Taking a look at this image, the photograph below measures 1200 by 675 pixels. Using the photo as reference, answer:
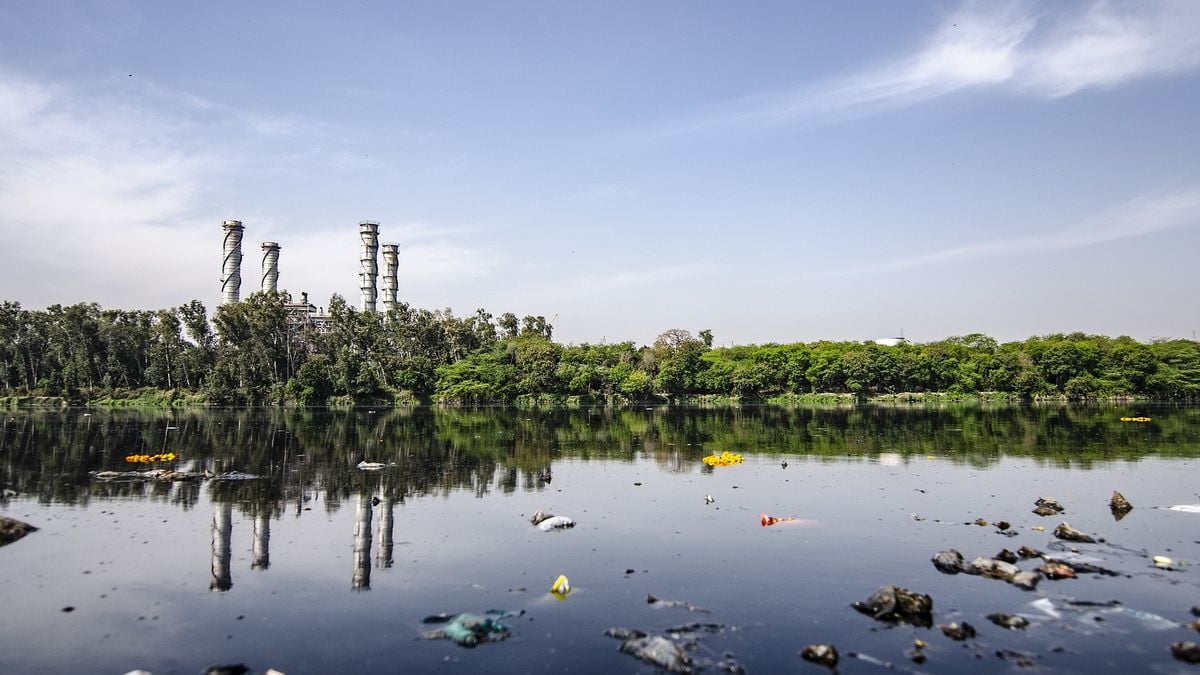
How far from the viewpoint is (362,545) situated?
16.5 meters

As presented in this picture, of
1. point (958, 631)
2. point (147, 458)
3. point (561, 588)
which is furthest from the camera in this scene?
point (147, 458)

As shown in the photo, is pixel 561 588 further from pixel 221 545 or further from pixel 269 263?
pixel 269 263

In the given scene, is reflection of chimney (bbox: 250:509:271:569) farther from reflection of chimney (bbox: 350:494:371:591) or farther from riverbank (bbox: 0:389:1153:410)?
riverbank (bbox: 0:389:1153:410)

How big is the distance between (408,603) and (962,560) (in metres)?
10.1

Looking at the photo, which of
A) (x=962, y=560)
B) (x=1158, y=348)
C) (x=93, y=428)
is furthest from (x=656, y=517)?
(x=1158, y=348)

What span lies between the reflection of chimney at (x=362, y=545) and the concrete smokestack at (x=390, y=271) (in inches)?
3797

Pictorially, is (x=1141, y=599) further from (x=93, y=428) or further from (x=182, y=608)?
(x=93, y=428)

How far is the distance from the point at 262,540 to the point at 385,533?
2619mm

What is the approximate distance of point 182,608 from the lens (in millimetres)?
12367

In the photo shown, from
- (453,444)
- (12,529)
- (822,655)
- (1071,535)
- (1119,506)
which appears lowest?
(822,655)

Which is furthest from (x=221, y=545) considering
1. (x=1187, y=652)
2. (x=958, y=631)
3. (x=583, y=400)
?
(x=583, y=400)

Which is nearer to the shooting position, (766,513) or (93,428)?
(766,513)

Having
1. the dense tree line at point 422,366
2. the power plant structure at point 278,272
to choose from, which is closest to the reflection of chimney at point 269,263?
the power plant structure at point 278,272

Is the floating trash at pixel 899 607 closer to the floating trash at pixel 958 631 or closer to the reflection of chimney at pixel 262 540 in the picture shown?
the floating trash at pixel 958 631
